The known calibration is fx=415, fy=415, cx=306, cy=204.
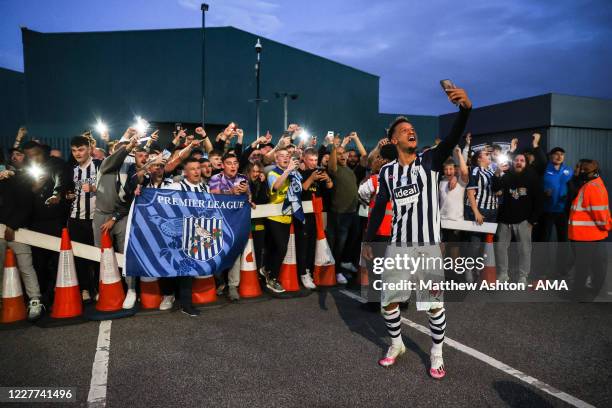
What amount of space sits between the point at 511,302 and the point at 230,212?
428 centimetres

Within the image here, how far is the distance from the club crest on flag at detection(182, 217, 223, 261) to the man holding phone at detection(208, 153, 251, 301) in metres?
0.54

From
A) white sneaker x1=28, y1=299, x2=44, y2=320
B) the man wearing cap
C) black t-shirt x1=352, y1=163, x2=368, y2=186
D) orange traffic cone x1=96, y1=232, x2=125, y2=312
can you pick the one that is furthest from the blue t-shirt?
white sneaker x1=28, y1=299, x2=44, y2=320

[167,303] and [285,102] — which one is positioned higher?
[285,102]

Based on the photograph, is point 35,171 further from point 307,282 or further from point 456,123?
point 456,123

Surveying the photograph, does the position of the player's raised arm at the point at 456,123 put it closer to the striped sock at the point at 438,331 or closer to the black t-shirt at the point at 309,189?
the striped sock at the point at 438,331

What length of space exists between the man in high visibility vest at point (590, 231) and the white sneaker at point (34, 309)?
7441 mm

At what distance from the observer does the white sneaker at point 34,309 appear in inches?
201

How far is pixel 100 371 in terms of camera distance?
3.78 meters

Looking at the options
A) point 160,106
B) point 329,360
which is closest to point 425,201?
point 329,360

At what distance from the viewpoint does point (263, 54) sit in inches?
1225

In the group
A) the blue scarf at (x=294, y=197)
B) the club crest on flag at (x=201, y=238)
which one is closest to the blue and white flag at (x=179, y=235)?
the club crest on flag at (x=201, y=238)

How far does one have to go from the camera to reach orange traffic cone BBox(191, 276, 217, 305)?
5902mm

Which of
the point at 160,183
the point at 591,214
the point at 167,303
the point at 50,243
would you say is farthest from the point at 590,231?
the point at 50,243

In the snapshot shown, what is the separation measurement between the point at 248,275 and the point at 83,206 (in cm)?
261
